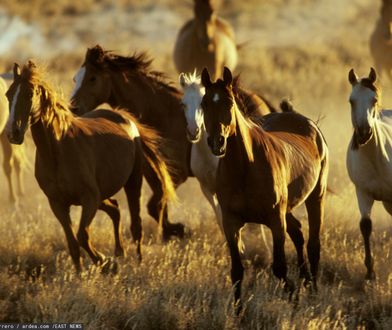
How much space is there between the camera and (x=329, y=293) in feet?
25.4

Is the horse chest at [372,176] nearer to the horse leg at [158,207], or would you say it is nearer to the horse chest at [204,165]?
the horse chest at [204,165]

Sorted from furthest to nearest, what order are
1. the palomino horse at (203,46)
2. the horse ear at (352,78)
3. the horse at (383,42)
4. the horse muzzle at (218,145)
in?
the horse at (383,42)
the palomino horse at (203,46)
the horse ear at (352,78)
the horse muzzle at (218,145)

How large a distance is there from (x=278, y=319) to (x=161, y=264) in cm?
189

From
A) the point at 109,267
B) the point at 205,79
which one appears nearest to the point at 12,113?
the point at 109,267

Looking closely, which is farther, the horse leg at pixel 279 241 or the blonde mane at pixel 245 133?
the horse leg at pixel 279 241

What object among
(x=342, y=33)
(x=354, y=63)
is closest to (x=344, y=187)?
(x=354, y=63)

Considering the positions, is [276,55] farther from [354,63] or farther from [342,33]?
[342,33]

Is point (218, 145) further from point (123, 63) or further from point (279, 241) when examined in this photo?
point (123, 63)

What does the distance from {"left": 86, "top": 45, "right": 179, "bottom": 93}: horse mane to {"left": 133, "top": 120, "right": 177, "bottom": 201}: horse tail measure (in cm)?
80

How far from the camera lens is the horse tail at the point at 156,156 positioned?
950 centimetres

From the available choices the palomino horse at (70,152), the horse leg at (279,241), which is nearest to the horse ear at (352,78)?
the horse leg at (279,241)

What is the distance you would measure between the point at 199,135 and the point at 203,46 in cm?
944

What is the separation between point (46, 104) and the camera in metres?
8.00

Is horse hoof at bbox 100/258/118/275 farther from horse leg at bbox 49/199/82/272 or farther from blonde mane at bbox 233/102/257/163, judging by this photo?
blonde mane at bbox 233/102/257/163
